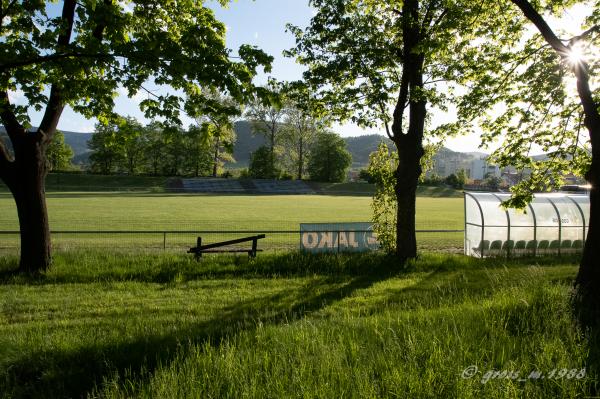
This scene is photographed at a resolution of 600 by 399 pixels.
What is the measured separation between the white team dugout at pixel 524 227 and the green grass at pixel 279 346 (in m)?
9.29

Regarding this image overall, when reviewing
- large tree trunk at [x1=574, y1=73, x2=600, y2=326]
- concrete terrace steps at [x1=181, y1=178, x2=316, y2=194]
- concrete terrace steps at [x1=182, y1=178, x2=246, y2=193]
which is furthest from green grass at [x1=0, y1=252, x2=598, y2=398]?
concrete terrace steps at [x1=181, y1=178, x2=316, y2=194]

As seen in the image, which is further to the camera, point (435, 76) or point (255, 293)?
point (435, 76)

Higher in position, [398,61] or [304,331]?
[398,61]

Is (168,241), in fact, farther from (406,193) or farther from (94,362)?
(94,362)

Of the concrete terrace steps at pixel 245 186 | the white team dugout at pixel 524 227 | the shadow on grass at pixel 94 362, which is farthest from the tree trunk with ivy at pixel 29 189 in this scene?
the concrete terrace steps at pixel 245 186

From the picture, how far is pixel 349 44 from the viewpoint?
13141 millimetres

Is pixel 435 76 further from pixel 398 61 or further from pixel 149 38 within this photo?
pixel 149 38

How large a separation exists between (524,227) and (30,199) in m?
18.5

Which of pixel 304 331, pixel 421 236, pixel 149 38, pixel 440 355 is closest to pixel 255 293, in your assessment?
pixel 304 331

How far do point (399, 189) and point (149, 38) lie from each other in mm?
9799

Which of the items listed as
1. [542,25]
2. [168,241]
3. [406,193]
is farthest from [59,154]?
[542,25]

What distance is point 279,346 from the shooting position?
454 cm


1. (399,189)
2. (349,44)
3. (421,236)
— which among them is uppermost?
(349,44)

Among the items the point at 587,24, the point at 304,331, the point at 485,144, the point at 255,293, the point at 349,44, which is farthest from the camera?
the point at 349,44
